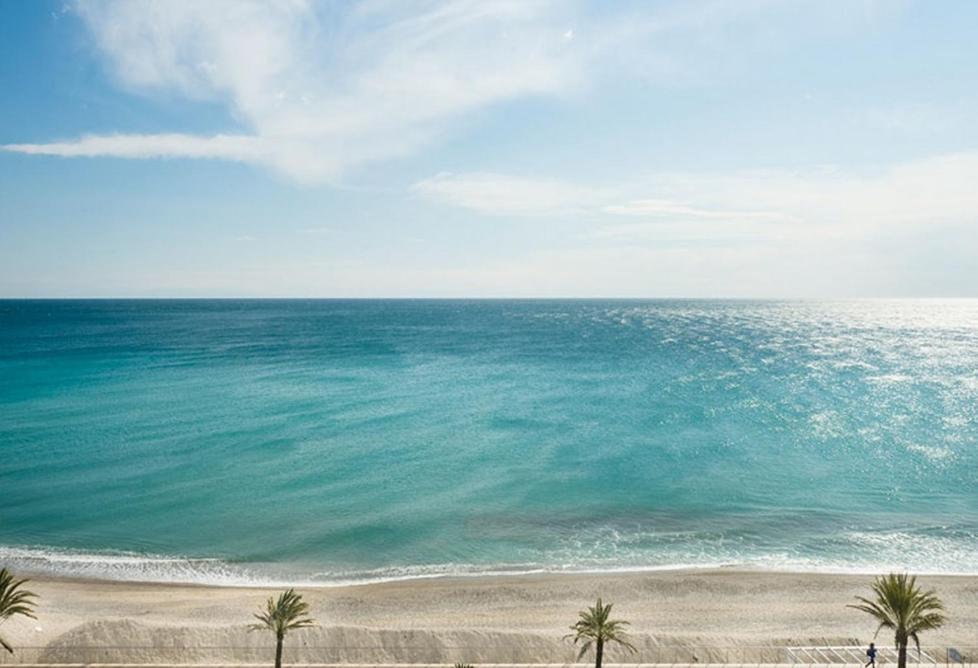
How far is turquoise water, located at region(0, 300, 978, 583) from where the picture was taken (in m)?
36.5

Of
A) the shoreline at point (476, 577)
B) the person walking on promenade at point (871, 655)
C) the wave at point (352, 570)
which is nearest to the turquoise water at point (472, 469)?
the wave at point (352, 570)

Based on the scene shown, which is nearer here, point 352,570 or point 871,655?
point 871,655

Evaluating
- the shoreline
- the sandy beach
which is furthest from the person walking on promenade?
the shoreline

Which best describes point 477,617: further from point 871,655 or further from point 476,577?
point 871,655

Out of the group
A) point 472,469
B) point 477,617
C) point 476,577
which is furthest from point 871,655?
point 472,469

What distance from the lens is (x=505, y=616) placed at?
29.7 meters

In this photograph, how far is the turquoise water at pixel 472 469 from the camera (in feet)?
120

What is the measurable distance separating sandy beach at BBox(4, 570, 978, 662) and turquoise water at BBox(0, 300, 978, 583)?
6.90ft

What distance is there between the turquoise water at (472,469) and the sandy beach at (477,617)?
2102mm

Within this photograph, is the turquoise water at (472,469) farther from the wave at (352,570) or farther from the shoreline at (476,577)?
the shoreline at (476,577)

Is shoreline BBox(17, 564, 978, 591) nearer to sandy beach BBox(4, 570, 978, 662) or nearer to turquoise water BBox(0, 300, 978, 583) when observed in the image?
sandy beach BBox(4, 570, 978, 662)

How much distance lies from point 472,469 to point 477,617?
69.2 ft

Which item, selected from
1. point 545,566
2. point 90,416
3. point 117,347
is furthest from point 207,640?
point 117,347

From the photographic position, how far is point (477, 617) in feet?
96.8
